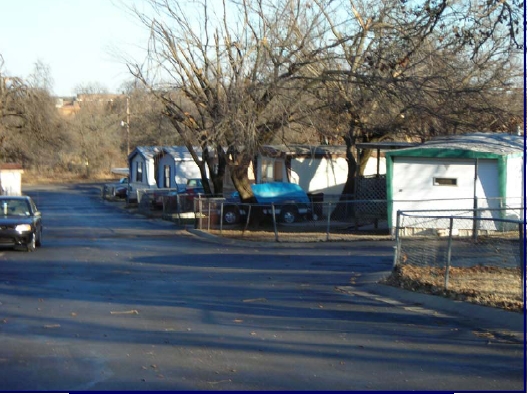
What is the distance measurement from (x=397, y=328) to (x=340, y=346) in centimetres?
142

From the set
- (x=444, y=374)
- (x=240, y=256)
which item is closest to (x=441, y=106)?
(x=240, y=256)

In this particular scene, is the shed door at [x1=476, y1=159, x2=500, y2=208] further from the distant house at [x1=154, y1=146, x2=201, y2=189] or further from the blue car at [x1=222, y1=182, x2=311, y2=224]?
the distant house at [x1=154, y1=146, x2=201, y2=189]

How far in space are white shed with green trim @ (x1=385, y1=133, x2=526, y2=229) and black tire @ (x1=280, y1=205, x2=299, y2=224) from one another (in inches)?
279

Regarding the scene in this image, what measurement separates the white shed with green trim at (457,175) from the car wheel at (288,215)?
23.3 feet

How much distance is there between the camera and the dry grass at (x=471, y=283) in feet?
36.3

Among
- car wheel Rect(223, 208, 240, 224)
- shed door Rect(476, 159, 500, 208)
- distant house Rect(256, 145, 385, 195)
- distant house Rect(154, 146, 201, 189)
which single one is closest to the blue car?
car wheel Rect(223, 208, 240, 224)

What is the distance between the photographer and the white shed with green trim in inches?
888

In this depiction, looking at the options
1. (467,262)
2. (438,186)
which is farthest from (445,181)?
(467,262)

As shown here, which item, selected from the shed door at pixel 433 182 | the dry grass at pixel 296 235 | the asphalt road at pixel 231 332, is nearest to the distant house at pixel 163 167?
the dry grass at pixel 296 235

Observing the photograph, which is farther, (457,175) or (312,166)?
(312,166)

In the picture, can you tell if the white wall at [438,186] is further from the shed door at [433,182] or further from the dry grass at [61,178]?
the dry grass at [61,178]

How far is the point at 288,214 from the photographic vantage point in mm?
30484

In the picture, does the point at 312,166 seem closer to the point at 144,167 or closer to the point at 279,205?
the point at 279,205

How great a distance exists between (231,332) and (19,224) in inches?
508
